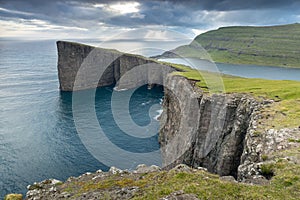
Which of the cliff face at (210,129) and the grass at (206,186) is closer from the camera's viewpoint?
the grass at (206,186)

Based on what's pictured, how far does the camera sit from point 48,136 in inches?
3115

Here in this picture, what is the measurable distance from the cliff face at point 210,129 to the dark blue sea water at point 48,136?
1632 cm

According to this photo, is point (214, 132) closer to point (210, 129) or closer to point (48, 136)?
point (210, 129)

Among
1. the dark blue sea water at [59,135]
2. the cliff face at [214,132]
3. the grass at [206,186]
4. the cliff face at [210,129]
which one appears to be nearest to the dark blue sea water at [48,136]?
the dark blue sea water at [59,135]

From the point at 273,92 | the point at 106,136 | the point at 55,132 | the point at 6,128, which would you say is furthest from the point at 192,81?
the point at 6,128

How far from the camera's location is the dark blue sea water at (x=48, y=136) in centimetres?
5819

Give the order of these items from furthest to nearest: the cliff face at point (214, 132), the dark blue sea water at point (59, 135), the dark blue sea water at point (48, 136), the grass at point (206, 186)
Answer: the dark blue sea water at point (59, 135)
the dark blue sea water at point (48, 136)
the cliff face at point (214, 132)
the grass at point (206, 186)

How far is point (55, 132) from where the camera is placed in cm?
8238

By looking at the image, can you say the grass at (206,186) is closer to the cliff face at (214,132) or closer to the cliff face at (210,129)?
the cliff face at (214,132)

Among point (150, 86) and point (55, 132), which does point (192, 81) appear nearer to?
point (55, 132)

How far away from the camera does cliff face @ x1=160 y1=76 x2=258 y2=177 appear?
1298 inches

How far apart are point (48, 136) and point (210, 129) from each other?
58603 mm

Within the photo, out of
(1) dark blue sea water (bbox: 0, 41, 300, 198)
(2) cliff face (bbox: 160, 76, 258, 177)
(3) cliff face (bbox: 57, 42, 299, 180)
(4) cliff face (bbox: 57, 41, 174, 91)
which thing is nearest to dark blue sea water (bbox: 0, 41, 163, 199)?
(1) dark blue sea water (bbox: 0, 41, 300, 198)

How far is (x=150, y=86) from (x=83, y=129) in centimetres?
7791
